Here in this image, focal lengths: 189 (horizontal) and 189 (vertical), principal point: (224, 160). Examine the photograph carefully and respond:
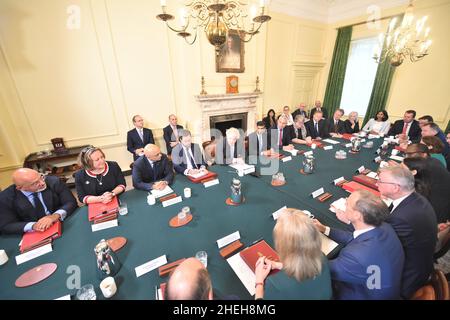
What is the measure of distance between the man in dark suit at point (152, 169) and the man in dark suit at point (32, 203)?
2.08 feet

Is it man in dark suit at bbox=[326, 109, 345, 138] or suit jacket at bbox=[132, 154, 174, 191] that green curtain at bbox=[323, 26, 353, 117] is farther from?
suit jacket at bbox=[132, 154, 174, 191]

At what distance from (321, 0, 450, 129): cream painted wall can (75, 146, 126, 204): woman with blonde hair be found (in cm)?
662

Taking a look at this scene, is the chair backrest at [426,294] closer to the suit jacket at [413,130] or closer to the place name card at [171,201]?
the place name card at [171,201]

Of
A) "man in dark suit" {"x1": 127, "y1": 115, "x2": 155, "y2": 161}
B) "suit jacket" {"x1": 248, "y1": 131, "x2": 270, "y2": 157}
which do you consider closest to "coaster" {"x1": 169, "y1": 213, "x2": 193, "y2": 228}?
"suit jacket" {"x1": 248, "y1": 131, "x2": 270, "y2": 157}

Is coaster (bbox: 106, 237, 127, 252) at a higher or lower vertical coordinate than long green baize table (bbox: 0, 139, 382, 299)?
higher

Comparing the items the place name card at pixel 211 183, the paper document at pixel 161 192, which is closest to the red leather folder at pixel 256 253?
the place name card at pixel 211 183

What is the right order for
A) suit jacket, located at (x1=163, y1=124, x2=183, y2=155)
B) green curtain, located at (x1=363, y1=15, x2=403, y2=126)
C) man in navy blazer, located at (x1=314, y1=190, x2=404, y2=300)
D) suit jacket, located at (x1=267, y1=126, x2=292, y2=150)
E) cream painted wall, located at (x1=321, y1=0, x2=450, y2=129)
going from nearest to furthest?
man in navy blazer, located at (x1=314, y1=190, x2=404, y2=300), suit jacket, located at (x1=267, y1=126, x2=292, y2=150), cream painted wall, located at (x1=321, y1=0, x2=450, y2=129), suit jacket, located at (x1=163, y1=124, x2=183, y2=155), green curtain, located at (x1=363, y1=15, x2=403, y2=126)

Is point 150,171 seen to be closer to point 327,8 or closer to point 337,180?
point 337,180

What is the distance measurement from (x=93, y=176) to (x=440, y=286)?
272 centimetres

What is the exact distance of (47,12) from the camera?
3.06 m

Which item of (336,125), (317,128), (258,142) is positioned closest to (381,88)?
(336,125)

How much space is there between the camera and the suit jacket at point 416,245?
1.17 m

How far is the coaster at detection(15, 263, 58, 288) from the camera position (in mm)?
1077
